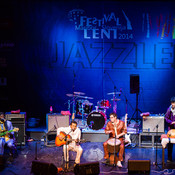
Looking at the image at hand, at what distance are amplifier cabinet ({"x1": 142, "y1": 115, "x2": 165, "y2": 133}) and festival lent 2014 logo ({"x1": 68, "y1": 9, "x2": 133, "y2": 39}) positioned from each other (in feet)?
9.69

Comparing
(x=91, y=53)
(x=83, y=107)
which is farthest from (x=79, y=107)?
(x=91, y=53)

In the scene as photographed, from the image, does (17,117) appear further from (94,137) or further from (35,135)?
(94,137)

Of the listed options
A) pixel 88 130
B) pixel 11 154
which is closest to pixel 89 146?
pixel 88 130

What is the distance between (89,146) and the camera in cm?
873

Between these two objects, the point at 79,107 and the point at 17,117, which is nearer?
the point at 17,117

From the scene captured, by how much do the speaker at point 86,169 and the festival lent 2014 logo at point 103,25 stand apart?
5.07 meters

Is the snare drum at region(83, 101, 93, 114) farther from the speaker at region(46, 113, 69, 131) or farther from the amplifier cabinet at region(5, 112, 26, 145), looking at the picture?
the amplifier cabinet at region(5, 112, 26, 145)

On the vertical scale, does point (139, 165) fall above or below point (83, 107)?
below

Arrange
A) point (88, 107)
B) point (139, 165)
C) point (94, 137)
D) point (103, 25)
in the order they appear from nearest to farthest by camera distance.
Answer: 1. point (139, 165)
2. point (94, 137)
3. point (88, 107)
4. point (103, 25)

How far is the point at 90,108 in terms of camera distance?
9414mm

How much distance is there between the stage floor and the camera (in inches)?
274

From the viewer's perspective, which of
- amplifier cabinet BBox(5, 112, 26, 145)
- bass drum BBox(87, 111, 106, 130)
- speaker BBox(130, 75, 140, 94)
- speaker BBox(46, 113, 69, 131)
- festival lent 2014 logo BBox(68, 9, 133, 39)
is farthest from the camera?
festival lent 2014 logo BBox(68, 9, 133, 39)

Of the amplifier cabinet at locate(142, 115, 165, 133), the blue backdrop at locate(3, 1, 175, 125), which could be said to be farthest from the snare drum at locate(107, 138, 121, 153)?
the blue backdrop at locate(3, 1, 175, 125)

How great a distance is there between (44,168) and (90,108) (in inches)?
140
